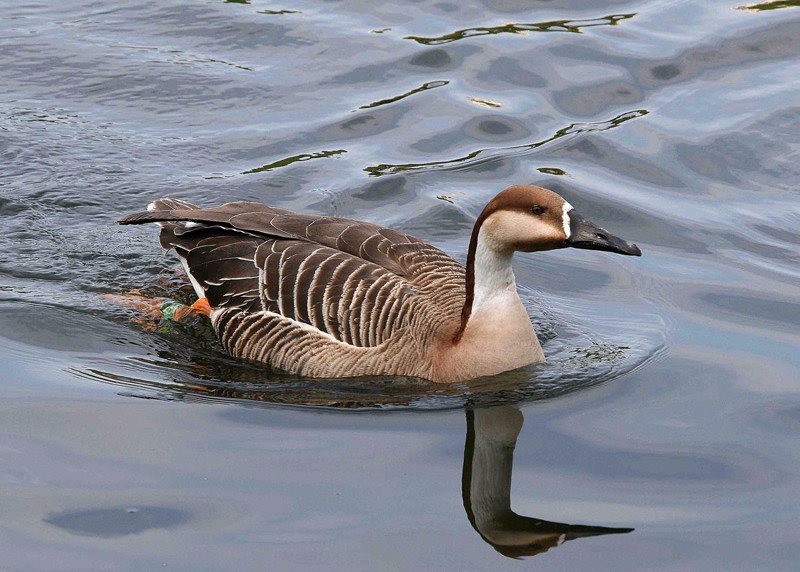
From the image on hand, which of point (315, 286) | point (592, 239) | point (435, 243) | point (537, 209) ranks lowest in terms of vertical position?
point (435, 243)

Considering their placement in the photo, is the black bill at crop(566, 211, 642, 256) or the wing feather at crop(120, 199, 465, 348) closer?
the black bill at crop(566, 211, 642, 256)

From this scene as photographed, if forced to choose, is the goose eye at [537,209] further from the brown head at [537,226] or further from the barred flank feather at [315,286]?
the barred flank feather at [315,286]

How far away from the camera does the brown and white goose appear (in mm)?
8875

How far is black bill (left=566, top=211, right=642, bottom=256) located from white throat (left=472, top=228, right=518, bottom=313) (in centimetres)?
61

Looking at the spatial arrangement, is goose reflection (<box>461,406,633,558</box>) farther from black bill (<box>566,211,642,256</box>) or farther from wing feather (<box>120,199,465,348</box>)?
black bill (<box>566,211,642,256</box>)

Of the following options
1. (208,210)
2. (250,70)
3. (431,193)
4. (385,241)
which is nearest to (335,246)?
Answer: (385,241)

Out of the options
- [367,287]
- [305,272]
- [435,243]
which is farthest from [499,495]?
[435,243]

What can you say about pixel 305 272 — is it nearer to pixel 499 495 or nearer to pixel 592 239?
pixel 592 239

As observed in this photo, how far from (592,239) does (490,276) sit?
2.98ft

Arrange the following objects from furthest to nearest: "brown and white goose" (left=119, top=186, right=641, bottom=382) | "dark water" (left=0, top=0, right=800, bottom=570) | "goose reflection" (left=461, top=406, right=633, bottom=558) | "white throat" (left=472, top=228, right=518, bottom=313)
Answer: "white throat" (left=472, top=228, right=518, bottom=313) < "brown and white goose" (left=119, top=186, right=641, bottom=382) < "dark water" (left=0, top=0, right=800, bottom=570) < "goose reflection" (left=461, top=406, right=633, bottom=558)

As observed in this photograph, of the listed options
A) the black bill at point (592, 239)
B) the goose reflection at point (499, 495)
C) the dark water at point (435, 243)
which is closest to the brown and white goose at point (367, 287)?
the black bill at point (592, 239)

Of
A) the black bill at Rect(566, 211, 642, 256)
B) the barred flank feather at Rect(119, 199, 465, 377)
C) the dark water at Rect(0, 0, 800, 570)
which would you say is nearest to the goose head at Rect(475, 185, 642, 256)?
the black bill at Rect(566, 211, 642, 256)

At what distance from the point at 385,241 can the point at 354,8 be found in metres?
8.28

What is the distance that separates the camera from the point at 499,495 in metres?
7.91
